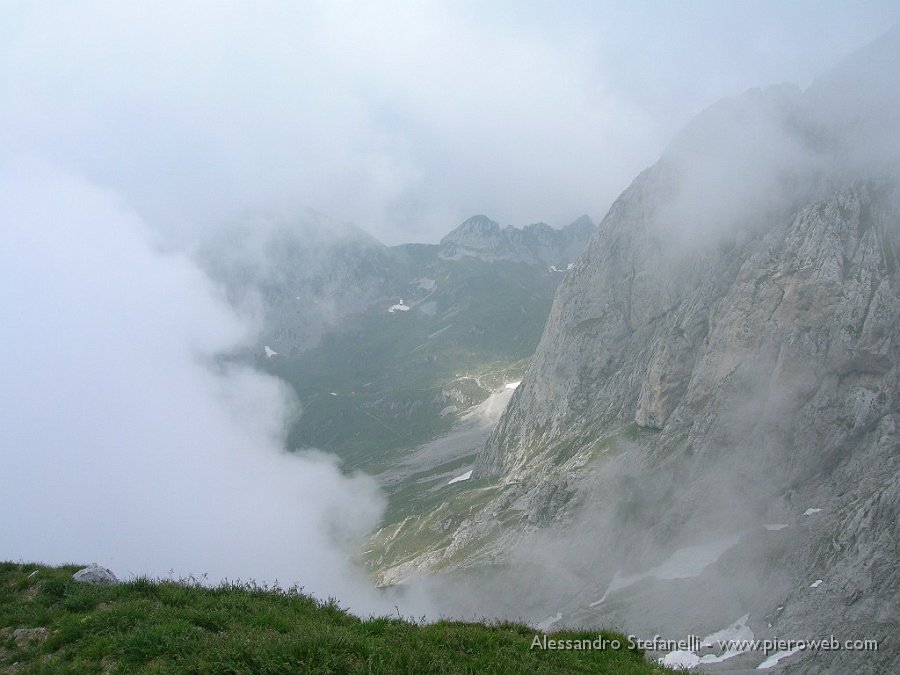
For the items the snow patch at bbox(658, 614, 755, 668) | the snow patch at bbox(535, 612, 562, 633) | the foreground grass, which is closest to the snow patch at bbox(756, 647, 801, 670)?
the snow patch at bbox(658, 614, 755, 668)

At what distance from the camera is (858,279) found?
104m

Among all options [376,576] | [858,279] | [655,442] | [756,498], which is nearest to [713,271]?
[858,279]

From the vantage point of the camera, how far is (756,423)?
107 meters

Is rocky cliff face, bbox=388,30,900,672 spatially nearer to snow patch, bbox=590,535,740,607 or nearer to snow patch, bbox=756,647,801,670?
snow patch, bbox=590,535,740,607

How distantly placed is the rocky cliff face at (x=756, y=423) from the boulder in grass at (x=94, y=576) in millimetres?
69966

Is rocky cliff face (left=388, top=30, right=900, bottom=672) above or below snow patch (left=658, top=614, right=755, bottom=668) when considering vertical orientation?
above

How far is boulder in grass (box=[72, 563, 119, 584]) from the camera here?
15289 mm

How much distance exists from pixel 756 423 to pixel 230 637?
117098mm

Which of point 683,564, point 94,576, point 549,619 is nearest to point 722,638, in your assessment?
point 683,564

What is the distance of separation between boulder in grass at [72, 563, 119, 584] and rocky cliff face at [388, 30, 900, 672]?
230 ft

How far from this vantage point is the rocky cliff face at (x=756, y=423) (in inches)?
3221

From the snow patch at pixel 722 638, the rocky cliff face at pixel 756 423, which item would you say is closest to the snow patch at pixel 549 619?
the rocky cliff face at pixel 756 423

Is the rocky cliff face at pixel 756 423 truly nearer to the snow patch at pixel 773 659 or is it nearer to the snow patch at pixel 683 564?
the snow patch at pixel 683 564

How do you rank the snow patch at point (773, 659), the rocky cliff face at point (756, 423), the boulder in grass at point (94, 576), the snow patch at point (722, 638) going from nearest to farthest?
the boulder in grass at point (94, 576) → the snow patch at point (773, 659) → the snow patch at point (722, 638) → the rocky cliff face at point (756, 423)
